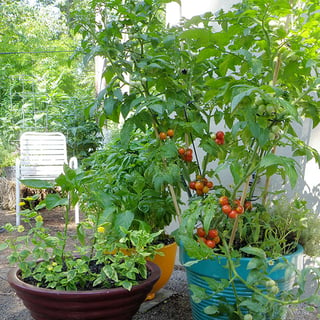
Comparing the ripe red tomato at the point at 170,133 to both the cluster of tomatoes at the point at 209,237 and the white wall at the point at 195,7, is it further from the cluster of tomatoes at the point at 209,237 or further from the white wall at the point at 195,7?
the white wall at the point at 195,7

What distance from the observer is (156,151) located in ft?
5.63

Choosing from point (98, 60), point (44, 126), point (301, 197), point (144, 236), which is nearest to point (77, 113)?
point (44, 126)

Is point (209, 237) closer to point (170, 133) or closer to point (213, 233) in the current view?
point (213, 233)

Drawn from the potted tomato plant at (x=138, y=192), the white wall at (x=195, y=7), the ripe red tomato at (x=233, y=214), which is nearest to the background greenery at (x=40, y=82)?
the white wall at (x=195, y=7)

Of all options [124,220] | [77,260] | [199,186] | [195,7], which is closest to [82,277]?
[77,260]

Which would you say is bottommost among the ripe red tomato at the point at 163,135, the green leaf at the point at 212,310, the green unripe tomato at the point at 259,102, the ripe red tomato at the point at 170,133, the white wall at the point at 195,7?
the green leaf at the point at 212,310

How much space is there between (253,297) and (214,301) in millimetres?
231

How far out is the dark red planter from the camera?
1.40 metres

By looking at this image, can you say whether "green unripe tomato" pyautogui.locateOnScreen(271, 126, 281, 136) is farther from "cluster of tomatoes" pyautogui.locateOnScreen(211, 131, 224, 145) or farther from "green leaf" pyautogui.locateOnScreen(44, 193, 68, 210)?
"green leaf" pyautogui.locateOnScreen(44, 193, 68, 210)

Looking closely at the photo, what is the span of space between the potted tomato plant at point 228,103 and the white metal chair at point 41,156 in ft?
8.64

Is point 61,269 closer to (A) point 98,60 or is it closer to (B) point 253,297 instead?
(B) point 253,297

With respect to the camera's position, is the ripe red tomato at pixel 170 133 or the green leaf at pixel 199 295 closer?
the green leaf at pixel 199 295

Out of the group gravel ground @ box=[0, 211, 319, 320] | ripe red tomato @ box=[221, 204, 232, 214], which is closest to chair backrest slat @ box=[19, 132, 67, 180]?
gravel ground @ box=[0, 211, 319, 320]

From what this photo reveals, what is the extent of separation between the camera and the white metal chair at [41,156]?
4266mm
